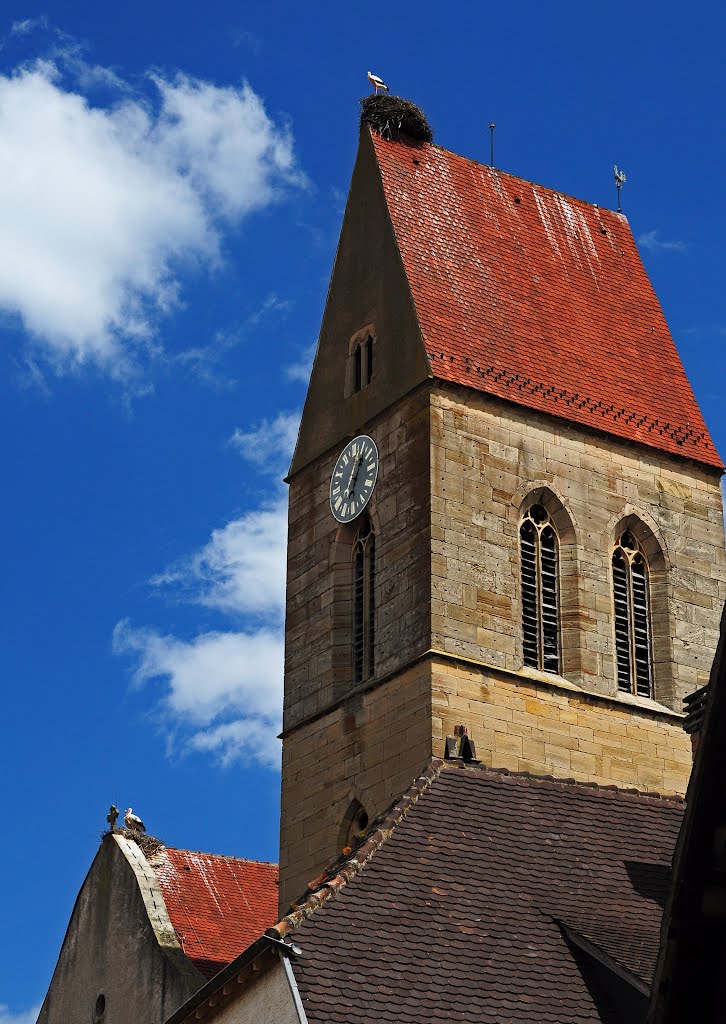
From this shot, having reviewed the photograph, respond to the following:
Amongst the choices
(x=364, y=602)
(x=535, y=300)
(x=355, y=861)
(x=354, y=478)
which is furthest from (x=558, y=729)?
(x=355, y=861)

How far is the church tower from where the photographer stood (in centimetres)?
2897

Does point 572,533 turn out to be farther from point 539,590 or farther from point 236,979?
point 236,979

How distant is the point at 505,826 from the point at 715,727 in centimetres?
1153

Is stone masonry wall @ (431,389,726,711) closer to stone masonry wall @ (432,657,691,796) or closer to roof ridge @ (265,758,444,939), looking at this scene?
stone masonry wall @ (432,657,691,796)

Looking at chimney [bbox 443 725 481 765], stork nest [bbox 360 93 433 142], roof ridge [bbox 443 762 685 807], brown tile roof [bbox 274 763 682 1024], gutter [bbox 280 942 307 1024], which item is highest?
stork nest [bbox 360 93 433 142]

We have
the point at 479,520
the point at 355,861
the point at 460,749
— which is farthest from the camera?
the point at 479,520

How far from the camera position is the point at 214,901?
32.6 m

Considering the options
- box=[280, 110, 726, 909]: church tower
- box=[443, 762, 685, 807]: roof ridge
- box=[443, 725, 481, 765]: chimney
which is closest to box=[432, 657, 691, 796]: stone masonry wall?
box=[280, 110, 726, 909]: church tower

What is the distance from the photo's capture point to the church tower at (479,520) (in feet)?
95.0

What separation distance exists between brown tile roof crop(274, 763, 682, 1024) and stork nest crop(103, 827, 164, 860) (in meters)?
11.3

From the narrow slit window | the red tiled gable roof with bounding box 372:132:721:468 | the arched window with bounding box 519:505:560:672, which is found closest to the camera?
the arched window with bounding box 519:505:560:672

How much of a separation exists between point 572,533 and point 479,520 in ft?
5.78

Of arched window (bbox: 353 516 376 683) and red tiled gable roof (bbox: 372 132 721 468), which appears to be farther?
red tiled gable roof (bbox: 372 132 721 468)

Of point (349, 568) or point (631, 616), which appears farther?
point (349, 568)
